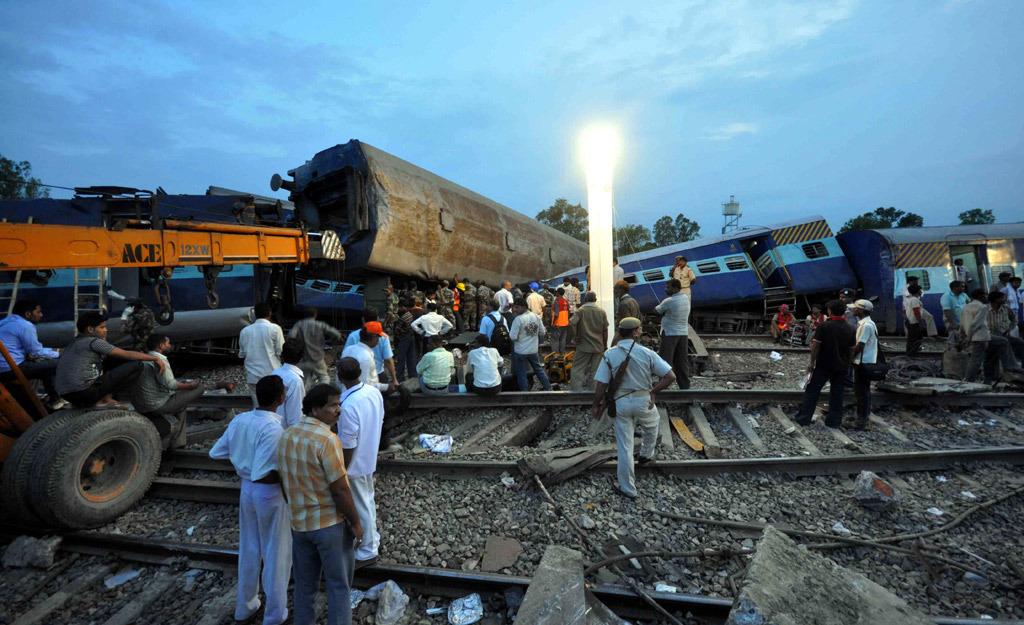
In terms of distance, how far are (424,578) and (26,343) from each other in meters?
5.59

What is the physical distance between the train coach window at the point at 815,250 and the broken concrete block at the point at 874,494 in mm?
11071

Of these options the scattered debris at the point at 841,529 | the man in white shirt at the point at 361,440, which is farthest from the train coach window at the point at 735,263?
the man in white shirt at the point at 361,440

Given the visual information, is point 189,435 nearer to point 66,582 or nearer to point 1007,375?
point 66,582

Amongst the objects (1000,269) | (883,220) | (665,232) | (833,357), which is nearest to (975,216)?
(883,220)

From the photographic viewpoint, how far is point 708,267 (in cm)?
1398

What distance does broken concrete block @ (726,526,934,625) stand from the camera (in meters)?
2.40

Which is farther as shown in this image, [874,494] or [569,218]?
[569,218]

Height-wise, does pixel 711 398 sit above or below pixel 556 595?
above

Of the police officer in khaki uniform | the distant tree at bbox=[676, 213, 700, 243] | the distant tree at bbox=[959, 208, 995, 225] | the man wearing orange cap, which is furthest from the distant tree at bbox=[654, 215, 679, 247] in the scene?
the police officer in khaki uniform

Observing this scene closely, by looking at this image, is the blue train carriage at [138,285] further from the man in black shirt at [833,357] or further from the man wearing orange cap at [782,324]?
the man wearing orange cap at [782,324]

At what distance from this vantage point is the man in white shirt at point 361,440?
329cm

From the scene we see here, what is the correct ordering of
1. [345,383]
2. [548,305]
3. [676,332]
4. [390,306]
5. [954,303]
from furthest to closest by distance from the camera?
[548,305], [390,306], [954,303], [676,332], [345,383]

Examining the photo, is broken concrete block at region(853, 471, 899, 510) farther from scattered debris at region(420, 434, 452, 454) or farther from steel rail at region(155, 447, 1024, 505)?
scattered debris at region(420, 434, 452, 454)

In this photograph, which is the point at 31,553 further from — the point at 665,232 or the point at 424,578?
the point at 665,232
